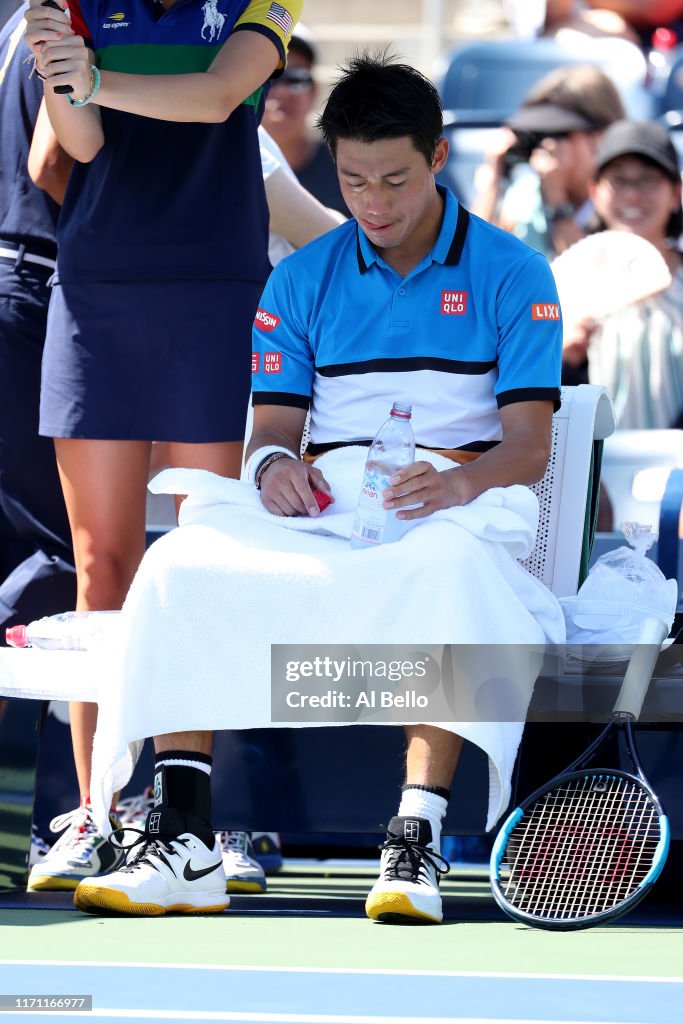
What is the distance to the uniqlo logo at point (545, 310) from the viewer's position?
3268mm

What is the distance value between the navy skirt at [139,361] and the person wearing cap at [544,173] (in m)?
3.04

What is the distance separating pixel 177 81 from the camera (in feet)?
10.9

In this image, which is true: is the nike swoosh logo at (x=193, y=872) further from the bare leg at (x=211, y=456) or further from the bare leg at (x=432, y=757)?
the bare leg at (x=211, y=456)

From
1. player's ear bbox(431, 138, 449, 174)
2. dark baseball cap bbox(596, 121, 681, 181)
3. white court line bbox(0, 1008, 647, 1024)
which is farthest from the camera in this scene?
dark baseball cap bbox(596, 121, 681, 181)

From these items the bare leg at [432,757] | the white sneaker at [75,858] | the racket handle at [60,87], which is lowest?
the white sneaker at [75,858]

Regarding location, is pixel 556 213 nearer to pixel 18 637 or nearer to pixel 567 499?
pixel 567 499

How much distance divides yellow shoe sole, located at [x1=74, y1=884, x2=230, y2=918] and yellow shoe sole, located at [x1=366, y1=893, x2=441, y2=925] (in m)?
0.33

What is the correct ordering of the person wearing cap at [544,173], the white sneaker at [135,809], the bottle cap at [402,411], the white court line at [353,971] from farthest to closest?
1. the person wearing cap at [544,173]
2. the white sneaker at [135,809]
3. the bottle cap at [402,411]
4. the white court line at [353,971]

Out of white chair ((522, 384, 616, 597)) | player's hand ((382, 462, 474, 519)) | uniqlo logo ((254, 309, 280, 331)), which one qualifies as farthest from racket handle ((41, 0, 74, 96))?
white chair ((522, 384, 616, 597))

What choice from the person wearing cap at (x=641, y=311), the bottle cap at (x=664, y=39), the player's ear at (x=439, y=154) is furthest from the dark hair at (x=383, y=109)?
the bottle cap at (x=664, y=39)

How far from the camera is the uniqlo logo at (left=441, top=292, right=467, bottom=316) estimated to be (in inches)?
130

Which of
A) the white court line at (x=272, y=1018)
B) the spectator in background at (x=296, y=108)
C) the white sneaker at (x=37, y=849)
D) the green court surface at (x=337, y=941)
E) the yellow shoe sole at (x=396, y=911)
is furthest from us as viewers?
the spectator in background at (x=296, y=108)

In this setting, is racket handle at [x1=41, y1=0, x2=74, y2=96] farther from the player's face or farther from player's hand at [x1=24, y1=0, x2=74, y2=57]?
the player's face

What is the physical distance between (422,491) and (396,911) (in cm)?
72
